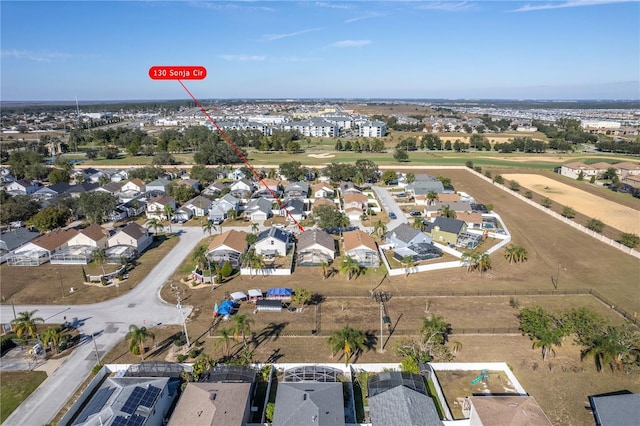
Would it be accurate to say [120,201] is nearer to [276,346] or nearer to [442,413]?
[276,346]

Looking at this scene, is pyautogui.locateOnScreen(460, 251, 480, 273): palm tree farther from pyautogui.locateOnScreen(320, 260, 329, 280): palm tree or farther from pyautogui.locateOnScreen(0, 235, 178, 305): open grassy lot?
pyautogui.locateOnScreen(0, 235, 178, 305): open grassy lot

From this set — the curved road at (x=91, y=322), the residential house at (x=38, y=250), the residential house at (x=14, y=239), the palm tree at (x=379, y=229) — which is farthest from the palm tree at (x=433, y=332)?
the residential house at (x=14, y=239)

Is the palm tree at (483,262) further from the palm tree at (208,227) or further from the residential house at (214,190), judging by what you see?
→ the residential house at (214,190)

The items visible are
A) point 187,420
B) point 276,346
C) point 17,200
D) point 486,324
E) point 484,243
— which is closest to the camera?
point 187,420

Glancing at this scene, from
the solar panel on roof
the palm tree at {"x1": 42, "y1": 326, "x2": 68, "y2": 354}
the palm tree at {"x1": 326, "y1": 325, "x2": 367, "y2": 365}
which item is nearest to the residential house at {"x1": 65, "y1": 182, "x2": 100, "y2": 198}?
the palm tree at {"x1": 42, "y1": 326, "x2": 68, "y2": 354}

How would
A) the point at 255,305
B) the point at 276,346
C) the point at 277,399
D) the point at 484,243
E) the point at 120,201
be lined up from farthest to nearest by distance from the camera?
the point at 120,201 → the point at 484,243 → the point at 255,305 → the point at 276,346 → the point at 277,399

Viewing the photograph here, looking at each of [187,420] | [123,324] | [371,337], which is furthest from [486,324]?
[123,324]
